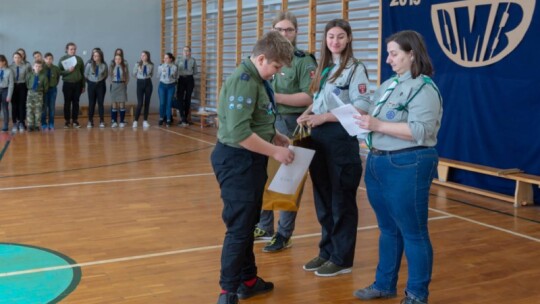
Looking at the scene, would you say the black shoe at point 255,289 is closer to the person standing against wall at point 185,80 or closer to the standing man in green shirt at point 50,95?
the standing man in green shirt at point 50,95

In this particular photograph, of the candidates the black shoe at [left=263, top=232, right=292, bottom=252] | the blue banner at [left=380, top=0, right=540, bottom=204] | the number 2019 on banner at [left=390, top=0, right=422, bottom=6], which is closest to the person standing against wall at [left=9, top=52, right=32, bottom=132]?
the number 2019 on banner at [left=390, top=0, right=422, bottom=6]

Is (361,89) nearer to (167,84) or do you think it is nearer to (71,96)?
(167,84)

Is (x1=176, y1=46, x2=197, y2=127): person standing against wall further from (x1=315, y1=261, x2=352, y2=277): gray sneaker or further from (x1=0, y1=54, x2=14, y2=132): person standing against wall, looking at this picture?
(x1=315, y1=261, x2=352, y2=277): gray sneaker

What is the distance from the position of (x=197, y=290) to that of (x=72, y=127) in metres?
9.23

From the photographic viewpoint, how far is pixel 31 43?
14062 mm

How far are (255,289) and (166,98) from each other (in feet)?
31.4

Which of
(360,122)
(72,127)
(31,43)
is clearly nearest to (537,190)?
(360,122)

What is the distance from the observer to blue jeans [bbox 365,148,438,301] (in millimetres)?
3080

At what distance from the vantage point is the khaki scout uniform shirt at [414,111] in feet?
9.88

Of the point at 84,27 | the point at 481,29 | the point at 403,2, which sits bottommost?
the point at 481,29

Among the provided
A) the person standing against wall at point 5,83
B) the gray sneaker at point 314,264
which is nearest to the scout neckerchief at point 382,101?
the gray sneaker at point 314,264

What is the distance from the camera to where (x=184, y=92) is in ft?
42.4

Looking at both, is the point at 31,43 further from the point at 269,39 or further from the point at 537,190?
the point at 269,39

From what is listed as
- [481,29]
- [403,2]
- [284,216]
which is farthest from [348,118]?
[403,2]
